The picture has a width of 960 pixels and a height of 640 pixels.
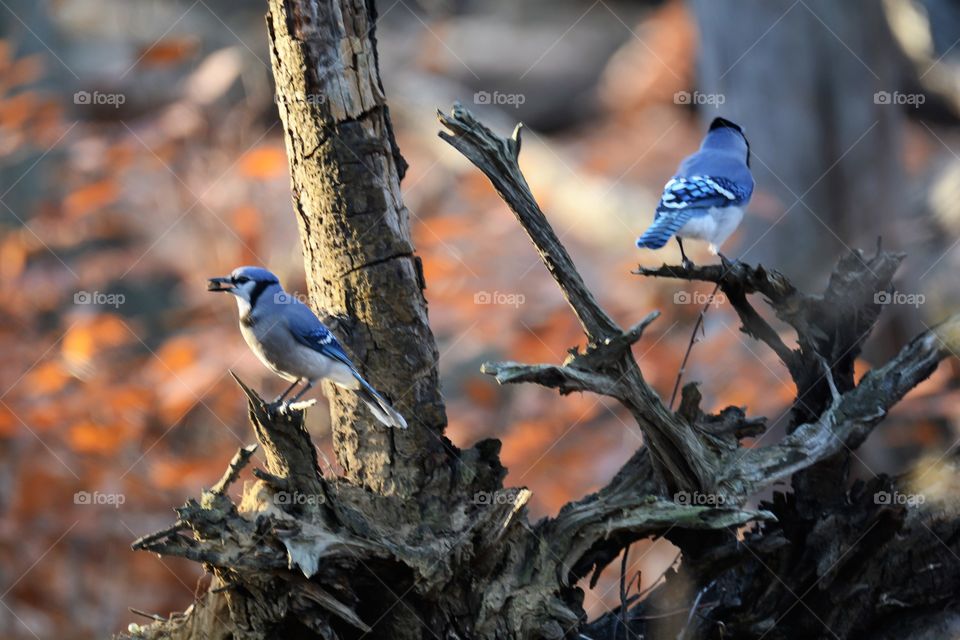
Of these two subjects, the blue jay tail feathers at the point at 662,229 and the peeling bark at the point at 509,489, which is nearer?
the peeling bark at the point at 509,489

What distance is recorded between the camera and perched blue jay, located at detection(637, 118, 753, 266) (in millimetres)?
3016

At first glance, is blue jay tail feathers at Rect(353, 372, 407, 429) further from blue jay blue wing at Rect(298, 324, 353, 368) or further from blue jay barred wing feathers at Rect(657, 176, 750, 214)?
blue jay barred wing feathers at Rect(657, 176, 750, 214)

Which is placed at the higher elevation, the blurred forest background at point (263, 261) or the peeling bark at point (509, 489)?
the blurred forest background at point (263, 261)

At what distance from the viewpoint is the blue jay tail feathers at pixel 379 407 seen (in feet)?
9.01

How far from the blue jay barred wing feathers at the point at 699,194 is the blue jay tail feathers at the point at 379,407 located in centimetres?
101

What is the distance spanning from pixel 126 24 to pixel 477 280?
7782 mm

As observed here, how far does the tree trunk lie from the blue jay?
9 cm

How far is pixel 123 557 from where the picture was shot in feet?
16.9

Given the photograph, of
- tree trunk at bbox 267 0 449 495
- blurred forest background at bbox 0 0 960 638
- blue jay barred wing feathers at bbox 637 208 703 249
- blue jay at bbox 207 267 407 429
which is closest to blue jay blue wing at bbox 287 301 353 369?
blue jay at bbox 207 267 407 429

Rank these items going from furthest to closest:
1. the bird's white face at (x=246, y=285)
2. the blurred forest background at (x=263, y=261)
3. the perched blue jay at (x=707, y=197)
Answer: the blurred forest background at (x=263, y=261) → the perched blue jay at (x=707, y=197) → the bird's white face at (x=246, y=285)

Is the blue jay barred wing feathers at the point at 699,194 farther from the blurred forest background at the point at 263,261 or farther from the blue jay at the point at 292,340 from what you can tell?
the blurred forest background at the point at 263,261

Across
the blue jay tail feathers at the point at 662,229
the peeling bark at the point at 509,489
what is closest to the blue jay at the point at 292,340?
the peeling bark at the point at 509,489

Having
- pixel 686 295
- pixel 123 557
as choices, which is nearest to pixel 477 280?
pixel 686 295

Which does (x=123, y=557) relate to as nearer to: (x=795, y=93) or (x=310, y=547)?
(x=310, y=547)
